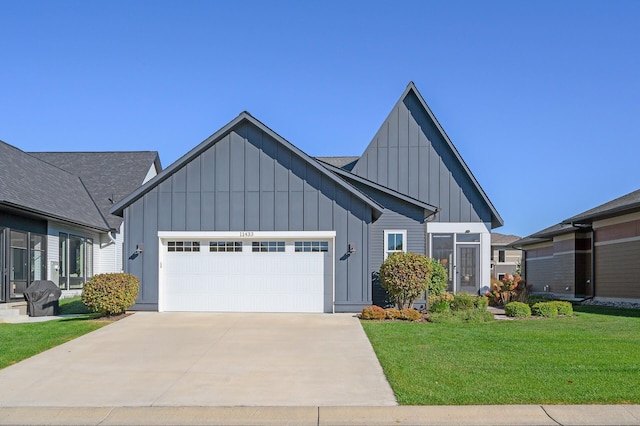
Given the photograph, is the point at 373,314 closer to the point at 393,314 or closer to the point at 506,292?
the point at 393,314

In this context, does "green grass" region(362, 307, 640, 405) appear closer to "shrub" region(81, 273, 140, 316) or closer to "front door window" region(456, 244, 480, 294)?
"shrub" region(81, 273, 140, 316)

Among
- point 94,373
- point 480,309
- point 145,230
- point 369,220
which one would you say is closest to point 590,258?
point 480,309

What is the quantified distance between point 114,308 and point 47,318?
10.3ft

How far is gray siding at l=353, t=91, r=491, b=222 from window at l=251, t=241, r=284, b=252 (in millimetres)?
8838

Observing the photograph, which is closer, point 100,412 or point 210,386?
point 100,412

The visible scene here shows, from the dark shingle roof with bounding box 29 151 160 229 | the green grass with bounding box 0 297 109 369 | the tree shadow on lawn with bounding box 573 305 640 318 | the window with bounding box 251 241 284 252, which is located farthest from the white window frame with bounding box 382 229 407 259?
the dark shingle roof with bounding box 29 151 160 229

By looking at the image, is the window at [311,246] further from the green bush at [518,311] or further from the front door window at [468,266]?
the front door window at [468,266]

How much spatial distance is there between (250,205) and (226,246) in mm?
1439

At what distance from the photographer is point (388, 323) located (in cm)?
1594

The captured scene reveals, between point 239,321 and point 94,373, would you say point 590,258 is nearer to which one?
point 239,321

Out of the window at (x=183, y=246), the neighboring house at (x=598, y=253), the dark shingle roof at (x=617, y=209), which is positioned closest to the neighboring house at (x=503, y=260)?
the neighboring house at (x=598, y=253)

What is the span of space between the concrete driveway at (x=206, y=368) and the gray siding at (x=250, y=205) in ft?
8.47

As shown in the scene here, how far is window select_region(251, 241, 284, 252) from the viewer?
60.3 ft

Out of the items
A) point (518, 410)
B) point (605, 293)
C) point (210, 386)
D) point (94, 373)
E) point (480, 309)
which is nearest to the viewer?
point (518, 410)
